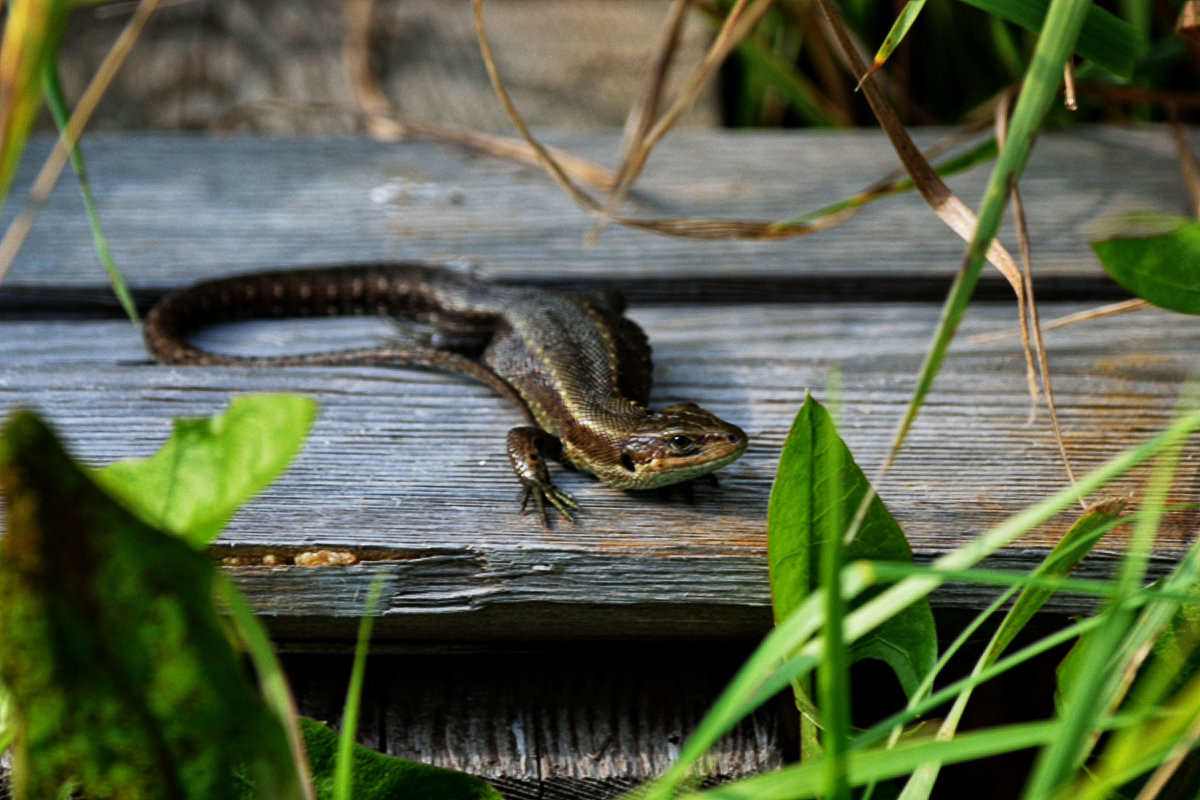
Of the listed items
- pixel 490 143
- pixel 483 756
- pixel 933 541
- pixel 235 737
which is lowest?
pixel 235 737

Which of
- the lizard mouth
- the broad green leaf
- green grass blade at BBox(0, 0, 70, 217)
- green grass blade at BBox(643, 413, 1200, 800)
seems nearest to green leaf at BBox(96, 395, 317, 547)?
the broad green leaf

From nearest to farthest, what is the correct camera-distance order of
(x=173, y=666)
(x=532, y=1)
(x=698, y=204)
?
(x=173, y=666) → (x=698, y=204) → (x=532, y=1)

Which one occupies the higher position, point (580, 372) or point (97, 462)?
point (580, 372)

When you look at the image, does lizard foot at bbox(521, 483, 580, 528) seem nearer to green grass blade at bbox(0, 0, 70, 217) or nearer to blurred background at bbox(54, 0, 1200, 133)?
green grass blade at bbox(0, 0, 70, 217)

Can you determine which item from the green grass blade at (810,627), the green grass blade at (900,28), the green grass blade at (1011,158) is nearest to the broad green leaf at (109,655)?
the green grass blade at (810,627)

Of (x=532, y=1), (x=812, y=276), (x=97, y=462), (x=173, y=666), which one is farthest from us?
(x=532, y=1)

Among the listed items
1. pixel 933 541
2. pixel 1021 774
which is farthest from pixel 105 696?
pixel 1021 774

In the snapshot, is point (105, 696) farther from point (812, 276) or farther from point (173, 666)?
point (812, 276)

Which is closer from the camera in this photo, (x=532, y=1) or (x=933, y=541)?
(x=933, y=541)
